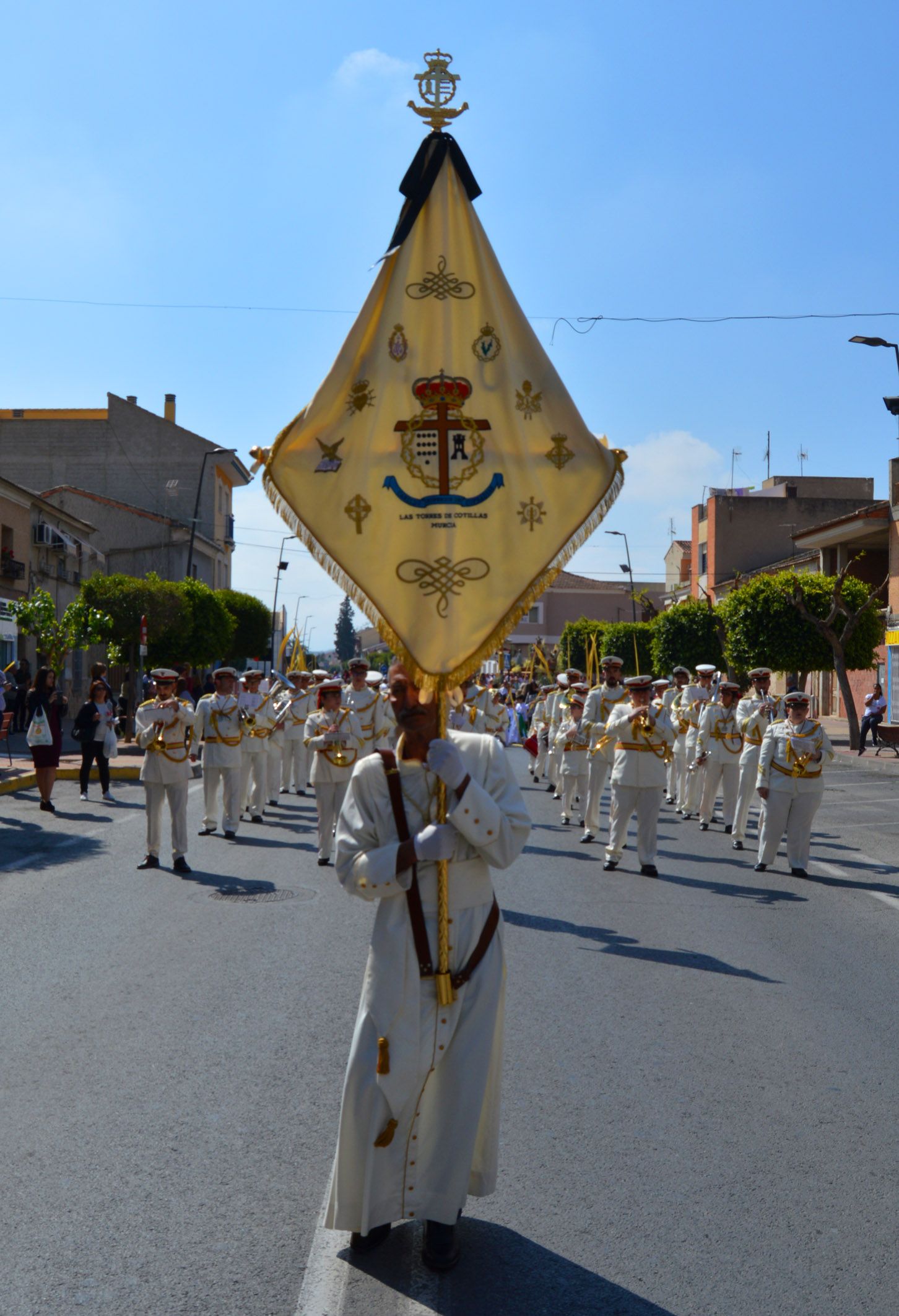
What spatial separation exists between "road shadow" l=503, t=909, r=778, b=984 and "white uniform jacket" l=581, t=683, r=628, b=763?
5792 millimetres

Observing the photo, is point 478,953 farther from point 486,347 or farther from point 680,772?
point 680,772

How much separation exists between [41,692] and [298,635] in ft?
15.8

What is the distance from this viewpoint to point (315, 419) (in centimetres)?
477

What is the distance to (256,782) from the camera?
16.4 meters

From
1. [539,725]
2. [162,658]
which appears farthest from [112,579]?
[539,725]

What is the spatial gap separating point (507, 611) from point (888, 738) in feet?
108

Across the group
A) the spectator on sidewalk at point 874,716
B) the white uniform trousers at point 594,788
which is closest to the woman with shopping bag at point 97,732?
the white uniform trousers at point 594,788

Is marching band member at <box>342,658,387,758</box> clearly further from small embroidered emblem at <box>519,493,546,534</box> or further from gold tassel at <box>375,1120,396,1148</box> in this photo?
gold tassel at <box>375,1120,396,1148</box>

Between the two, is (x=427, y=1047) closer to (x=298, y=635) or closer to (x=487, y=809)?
(x=487, y=809)

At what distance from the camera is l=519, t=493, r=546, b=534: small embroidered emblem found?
4.71 metres

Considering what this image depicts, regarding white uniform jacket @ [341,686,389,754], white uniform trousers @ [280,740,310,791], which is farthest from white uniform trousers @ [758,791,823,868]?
white uniform trousers @ [280,740,310,791]

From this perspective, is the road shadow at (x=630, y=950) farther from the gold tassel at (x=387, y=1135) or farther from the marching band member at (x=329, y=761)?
the gold tassel at (x=387, y=1135)

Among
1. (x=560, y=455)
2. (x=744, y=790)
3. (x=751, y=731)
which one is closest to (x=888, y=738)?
(x=744, y=790)

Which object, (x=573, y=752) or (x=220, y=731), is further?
(x=573, y=752)
